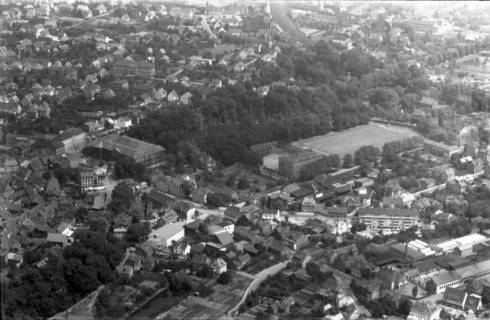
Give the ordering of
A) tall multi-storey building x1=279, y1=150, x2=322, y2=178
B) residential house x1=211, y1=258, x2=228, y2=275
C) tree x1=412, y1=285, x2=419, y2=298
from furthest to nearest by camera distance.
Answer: tall multi-storey building x1=279, y1=150, x2=322, y2=178 < residential house x1=211, y1=258, x2=228, y2=275 < tree x1=412, y1=285, x2=419, y2=298

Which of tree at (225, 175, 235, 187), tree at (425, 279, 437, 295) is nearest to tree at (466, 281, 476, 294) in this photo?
tree at (425, 279, 437, 295)

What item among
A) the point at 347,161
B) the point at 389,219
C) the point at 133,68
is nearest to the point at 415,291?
the point at 389,219

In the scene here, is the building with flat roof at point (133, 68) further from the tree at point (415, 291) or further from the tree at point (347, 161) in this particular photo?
the tree at point (415, 291)

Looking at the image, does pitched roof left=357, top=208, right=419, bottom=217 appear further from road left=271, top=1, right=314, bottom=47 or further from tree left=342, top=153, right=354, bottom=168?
road left=271, top=1, right=314, bottom=47

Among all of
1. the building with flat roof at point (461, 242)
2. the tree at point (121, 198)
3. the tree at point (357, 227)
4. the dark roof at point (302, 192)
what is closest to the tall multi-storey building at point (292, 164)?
the dark roof at point (302, 192)

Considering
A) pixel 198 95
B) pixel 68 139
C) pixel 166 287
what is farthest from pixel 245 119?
pixel 166 287

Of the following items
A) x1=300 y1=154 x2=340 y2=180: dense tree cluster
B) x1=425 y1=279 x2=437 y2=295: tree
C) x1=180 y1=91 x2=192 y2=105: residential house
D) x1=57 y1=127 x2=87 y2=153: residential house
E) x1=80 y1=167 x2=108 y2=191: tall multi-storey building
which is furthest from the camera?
x1=180 y1=91 x2=192 y2=105: residential house

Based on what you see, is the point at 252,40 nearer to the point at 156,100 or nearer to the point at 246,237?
the point at 156,100

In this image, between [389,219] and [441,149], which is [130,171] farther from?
[441,149]
